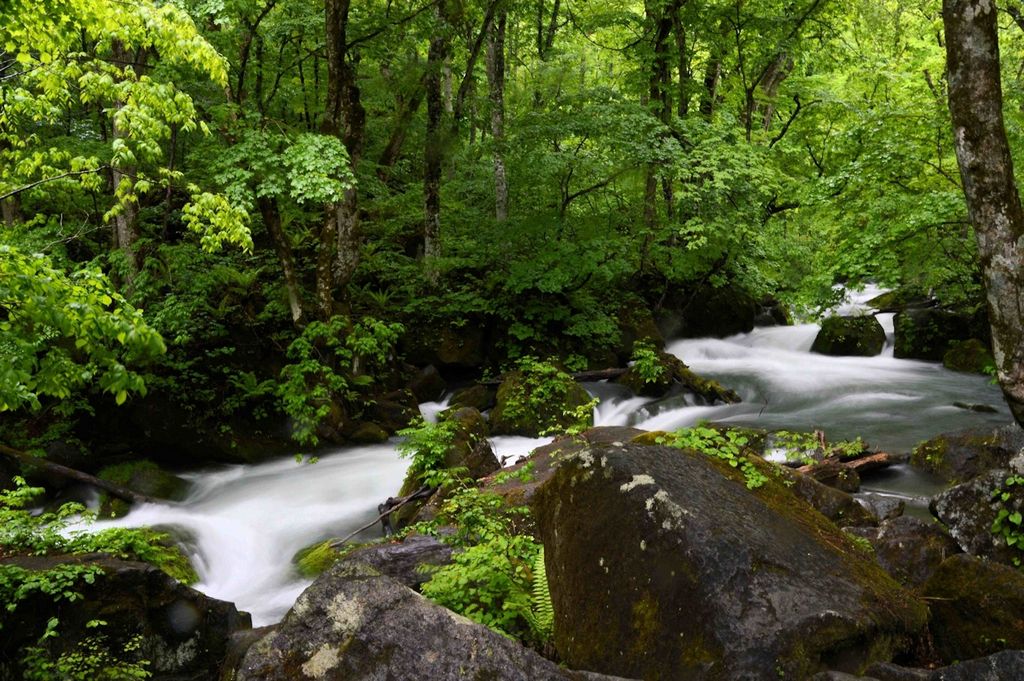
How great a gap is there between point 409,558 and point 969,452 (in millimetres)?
7604

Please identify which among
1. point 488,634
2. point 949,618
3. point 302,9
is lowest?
point 949,618

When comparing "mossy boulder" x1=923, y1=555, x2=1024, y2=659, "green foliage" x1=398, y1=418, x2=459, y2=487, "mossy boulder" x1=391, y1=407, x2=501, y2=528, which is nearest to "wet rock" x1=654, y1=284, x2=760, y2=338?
"mossy boulder" x1=391, y1=407, x2=501, y2=528

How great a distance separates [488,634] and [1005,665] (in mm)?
2065

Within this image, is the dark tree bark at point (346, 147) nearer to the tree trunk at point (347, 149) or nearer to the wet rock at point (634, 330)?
the tree trunk at point (347, 149)

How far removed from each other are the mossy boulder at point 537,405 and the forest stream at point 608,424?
1.24ft

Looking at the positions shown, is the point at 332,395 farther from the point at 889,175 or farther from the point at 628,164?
the point at 889,175

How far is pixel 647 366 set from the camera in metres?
13.7

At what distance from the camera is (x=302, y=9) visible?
42.4ft

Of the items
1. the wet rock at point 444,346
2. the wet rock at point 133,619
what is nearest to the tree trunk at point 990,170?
the wet rock at point 133,619

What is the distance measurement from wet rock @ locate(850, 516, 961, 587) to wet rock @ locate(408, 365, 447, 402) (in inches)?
376

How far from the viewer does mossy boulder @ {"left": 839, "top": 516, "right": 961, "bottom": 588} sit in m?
4.77

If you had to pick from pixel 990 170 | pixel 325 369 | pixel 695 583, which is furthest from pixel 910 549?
pixel 325 369

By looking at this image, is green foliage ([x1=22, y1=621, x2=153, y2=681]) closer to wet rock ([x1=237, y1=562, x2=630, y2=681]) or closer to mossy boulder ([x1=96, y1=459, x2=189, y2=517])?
wet rock ([x1=237, y1=562, x2=630, y2=681])

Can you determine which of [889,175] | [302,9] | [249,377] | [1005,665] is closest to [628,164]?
[889,175]
